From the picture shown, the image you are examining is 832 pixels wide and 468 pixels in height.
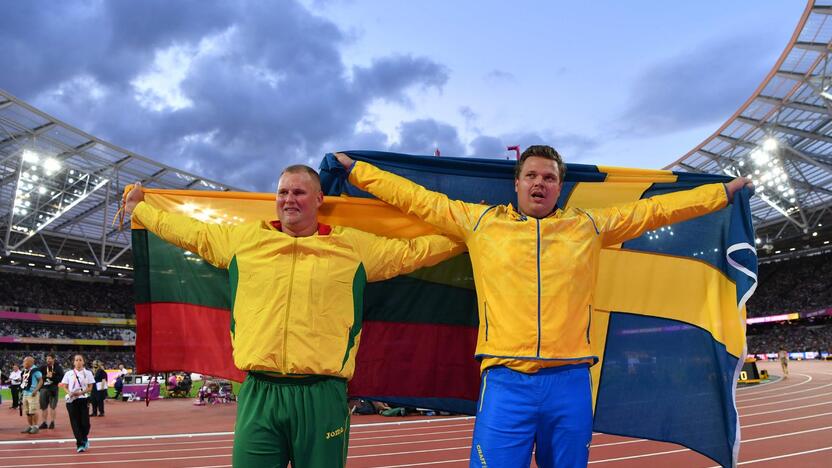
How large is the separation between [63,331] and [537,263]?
46.5 metres

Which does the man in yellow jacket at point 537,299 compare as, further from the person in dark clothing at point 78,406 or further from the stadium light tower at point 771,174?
the stadium light tower at point 771,174

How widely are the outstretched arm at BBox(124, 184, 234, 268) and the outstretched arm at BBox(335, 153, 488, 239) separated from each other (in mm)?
778

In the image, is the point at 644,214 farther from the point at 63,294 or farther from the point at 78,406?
the point at 63,294

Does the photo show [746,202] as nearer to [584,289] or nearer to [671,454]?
[584,289]

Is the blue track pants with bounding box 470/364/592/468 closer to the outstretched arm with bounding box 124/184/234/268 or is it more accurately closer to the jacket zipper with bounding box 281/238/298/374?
the jacket zipper with bounding box 281/238/298/374

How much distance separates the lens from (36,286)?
1652 inches

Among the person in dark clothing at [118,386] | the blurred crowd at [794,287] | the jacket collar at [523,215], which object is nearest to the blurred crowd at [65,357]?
the person in dark clothing at [118,386]

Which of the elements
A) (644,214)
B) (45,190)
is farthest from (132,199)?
(45,190)

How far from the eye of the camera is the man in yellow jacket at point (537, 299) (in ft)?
8.19

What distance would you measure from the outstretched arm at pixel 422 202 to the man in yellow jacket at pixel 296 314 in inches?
6.5

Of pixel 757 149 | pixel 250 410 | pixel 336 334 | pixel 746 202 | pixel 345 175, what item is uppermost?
pixel 757 149

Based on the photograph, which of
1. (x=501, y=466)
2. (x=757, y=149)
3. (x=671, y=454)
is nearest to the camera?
(x=501, y=466)

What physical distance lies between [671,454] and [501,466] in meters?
5.78

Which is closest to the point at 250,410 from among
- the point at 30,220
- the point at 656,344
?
the point at 656,344
